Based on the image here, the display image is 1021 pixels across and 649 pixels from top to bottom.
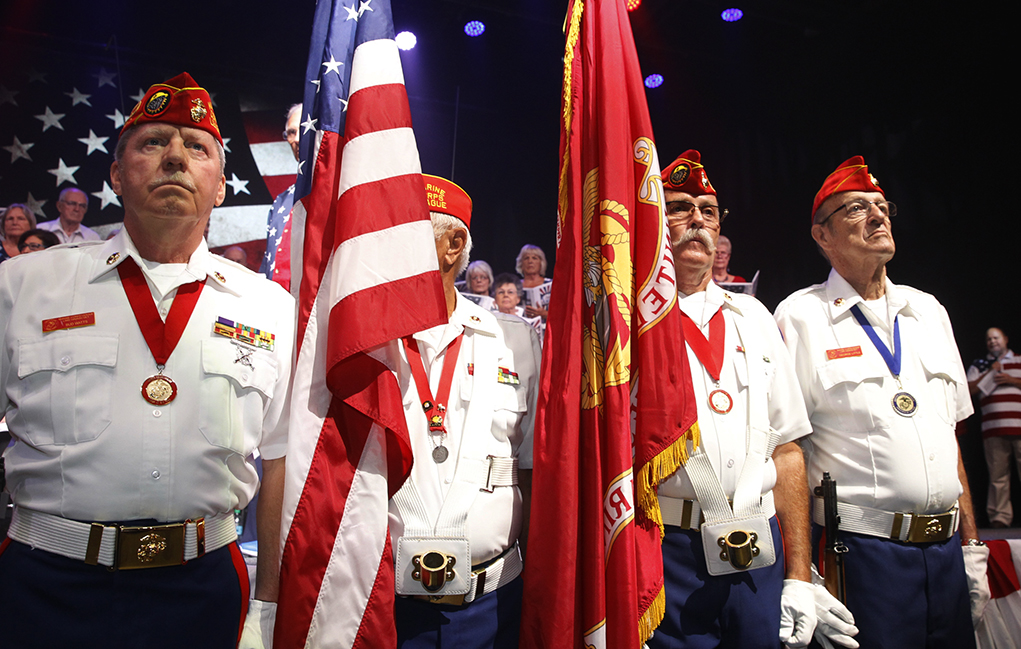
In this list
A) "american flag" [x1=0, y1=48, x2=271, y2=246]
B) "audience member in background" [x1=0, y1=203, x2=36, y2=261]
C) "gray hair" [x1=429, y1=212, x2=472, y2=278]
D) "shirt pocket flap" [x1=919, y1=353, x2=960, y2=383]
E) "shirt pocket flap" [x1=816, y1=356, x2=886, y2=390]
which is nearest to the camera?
"gray hair" [x1=429, y1=212, x2=472, y2=278]

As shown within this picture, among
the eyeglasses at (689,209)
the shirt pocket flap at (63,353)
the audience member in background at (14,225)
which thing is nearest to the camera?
the shirt pocket flap at (63,353)

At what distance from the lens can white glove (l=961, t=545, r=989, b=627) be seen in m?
2.65

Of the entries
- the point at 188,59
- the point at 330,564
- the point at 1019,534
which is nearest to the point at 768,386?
the point at 330,564

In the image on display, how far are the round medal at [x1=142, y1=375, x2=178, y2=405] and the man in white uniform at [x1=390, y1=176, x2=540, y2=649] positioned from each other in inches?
23.8

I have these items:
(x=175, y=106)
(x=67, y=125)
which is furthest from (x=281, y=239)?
(x=67, y=125)

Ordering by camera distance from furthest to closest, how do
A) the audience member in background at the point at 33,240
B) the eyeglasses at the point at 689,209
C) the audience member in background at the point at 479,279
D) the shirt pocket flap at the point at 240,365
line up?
the audience member in background at the point at 479,279 → the audience member in background at the point at 33,240 → the eyeglasses at the point at 689,209 → the shirt pocket flap at the point at 240,365

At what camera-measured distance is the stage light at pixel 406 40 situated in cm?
673

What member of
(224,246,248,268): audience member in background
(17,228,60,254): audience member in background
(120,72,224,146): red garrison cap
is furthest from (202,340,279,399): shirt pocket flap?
(224,246,248,268): audience member in background

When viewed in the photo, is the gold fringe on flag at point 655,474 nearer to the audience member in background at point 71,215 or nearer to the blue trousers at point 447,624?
the blue trousers at point 447,624

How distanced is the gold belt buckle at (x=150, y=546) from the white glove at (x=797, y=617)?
1839 millimetres

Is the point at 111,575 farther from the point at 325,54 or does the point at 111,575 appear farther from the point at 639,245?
the point at 639,245

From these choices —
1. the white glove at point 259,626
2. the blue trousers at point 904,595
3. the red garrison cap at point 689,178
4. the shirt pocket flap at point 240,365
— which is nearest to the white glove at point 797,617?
the blue trousers at point 904,595

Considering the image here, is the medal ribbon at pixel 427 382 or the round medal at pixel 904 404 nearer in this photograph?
the medal ribbon at pixel 427 382

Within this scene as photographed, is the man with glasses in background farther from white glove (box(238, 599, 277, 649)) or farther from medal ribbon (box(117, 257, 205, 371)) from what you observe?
medal ribbon (box(117, 257, 205, 371))
